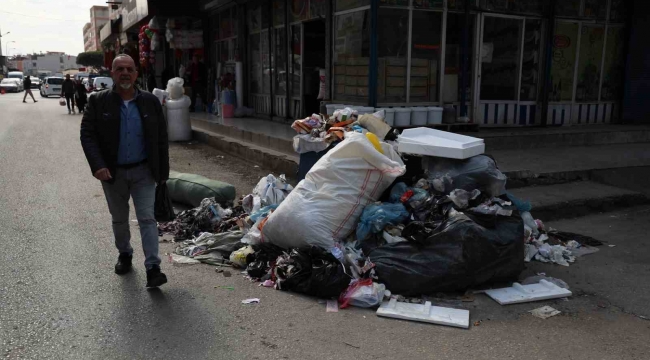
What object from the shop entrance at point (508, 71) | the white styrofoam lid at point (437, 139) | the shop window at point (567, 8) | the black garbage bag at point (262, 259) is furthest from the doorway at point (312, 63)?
the black garbage bag at point (262, 259)

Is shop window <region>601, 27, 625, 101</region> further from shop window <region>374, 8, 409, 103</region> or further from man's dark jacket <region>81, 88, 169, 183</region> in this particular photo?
man's dark jacket <region>81, 88, 169, 183</region>

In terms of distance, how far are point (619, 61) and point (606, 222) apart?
22.9 feet

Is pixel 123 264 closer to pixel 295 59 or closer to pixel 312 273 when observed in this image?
pixel 312 273

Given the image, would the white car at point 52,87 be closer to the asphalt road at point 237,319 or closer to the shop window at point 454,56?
the shop window at point 454,56

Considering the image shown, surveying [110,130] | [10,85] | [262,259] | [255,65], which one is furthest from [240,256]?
[10,85]

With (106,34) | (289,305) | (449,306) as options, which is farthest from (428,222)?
(106,34)

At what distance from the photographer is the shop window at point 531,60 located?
10.4 metres

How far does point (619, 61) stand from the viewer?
11.4m

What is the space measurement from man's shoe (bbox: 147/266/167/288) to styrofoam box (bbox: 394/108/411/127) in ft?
18.8

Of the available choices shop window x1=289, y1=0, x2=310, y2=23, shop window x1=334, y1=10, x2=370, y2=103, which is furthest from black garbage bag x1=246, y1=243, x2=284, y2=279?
shop window x1=289, y1=0, x2=310, y2=23

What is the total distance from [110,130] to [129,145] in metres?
0.18

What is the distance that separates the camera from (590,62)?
1116 cm

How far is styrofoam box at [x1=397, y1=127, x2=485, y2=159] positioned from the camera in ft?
16.1

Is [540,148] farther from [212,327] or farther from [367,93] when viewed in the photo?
[212,327]
